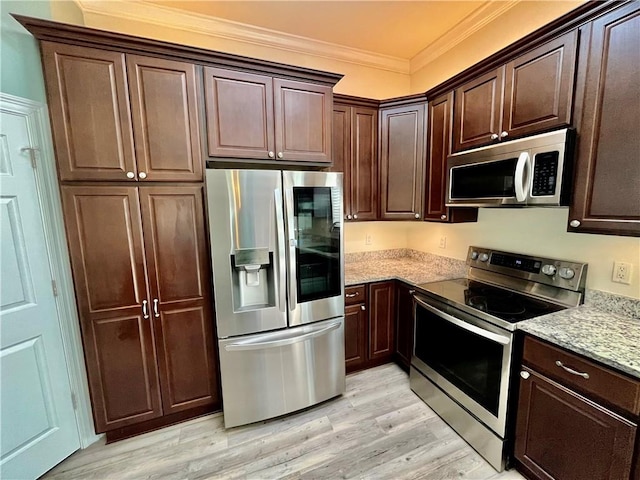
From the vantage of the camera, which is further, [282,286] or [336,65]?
[336,65]

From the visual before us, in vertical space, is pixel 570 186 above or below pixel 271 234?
above

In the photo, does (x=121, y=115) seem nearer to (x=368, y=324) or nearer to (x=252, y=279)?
(x=252, y=279)

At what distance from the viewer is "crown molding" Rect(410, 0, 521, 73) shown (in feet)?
6.59

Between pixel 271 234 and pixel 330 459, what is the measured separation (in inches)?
57.2

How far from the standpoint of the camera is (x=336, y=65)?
2670 mm

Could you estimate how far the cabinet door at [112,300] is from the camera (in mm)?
1602

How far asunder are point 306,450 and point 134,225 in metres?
1.79

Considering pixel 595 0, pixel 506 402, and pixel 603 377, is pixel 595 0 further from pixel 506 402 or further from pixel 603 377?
pixel 506 402

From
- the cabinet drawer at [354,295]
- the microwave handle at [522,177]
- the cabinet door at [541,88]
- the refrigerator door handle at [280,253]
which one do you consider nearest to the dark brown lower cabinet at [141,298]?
the refrigerator door handle at [280,253]

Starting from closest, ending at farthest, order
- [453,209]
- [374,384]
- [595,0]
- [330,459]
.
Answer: [595,0] < [330,459] < [453,209] < [374,384]

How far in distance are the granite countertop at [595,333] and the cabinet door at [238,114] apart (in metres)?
1.90

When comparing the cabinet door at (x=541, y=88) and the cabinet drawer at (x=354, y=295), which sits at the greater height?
the cabinet door at (x=541, y=88)

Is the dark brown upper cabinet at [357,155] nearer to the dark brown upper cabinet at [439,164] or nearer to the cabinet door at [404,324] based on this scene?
the dark brown upper cabinet at [439,164]

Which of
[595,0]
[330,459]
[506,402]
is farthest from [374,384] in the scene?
[595,0]
